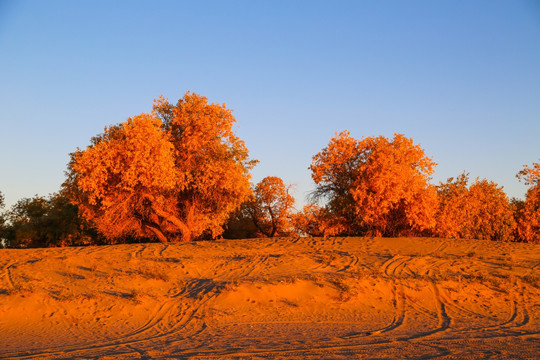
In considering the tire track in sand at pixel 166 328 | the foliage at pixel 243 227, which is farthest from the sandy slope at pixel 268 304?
the foliage at pixel 243 227

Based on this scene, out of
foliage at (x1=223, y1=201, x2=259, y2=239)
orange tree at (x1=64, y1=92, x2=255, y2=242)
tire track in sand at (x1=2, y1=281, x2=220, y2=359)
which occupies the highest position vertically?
orange tree at (x1=64, y1=92, x2=255, y2=242)

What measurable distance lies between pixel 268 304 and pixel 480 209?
A: 93.0ft

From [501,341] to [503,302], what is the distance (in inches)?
204

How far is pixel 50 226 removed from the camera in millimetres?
36312

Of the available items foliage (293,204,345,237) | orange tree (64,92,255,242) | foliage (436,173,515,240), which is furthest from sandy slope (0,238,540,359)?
foliage (436,173,515,240)

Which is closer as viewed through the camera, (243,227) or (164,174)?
(164,174)

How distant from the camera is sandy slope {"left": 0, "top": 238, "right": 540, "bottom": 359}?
994 centimetres

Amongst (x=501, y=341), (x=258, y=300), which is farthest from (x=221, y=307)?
(x=501, y=341)

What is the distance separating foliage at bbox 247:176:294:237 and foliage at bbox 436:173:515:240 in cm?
1164

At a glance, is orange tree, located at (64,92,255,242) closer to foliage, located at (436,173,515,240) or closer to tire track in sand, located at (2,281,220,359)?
tire track in sand, located at (2,281,220,359)

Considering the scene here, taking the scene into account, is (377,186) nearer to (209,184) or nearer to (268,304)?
(209,184)

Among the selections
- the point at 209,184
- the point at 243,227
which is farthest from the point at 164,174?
the point at 243,227

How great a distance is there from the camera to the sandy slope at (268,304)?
994 centimetres

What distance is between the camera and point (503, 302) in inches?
572
